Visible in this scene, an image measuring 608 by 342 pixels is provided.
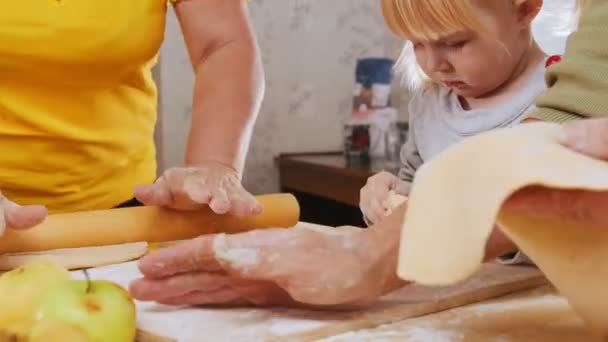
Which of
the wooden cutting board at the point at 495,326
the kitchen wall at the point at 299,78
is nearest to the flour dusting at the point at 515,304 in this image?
the wooden cutting board at the point at 495,326

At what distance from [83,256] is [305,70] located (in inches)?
68.3

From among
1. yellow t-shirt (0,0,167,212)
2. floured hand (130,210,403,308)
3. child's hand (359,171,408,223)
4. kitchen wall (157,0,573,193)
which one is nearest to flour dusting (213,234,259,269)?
floured hand (130,210,403,308)

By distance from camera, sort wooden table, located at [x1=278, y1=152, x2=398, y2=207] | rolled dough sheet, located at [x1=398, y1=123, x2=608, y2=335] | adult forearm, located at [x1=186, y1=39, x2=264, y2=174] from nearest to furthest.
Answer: rolled dough sheet, located at [x1=398, y1=123, x2=608, y2=335] < adult forearm, located at [x1=186, y1=39, x2=264, y2=174] < wooden table, located at [x1=278, y1=152, x2=398, y2=207]

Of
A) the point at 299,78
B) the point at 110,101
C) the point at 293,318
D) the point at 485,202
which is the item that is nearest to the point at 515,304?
the point at 293,318

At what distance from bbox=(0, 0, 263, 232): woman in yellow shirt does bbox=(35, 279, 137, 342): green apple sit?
1.09ft

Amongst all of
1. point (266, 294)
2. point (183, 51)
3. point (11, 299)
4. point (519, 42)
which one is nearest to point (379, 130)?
point (183, 51)

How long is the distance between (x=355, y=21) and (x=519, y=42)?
66.6 inches

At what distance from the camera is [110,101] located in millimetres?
1143

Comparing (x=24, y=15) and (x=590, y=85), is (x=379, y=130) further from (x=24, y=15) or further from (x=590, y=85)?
(x=590, y=85)

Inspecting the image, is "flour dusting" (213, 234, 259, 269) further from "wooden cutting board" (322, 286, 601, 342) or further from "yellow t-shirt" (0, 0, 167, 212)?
"yellow t-shirt" (0, 0, 167, 212)

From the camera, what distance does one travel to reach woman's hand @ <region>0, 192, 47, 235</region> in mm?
828

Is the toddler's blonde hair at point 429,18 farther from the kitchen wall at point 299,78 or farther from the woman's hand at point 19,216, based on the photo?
the kitchen wall at point 299,78

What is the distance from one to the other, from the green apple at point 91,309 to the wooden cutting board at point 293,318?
2.5 inches

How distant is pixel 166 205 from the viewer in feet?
3.10
